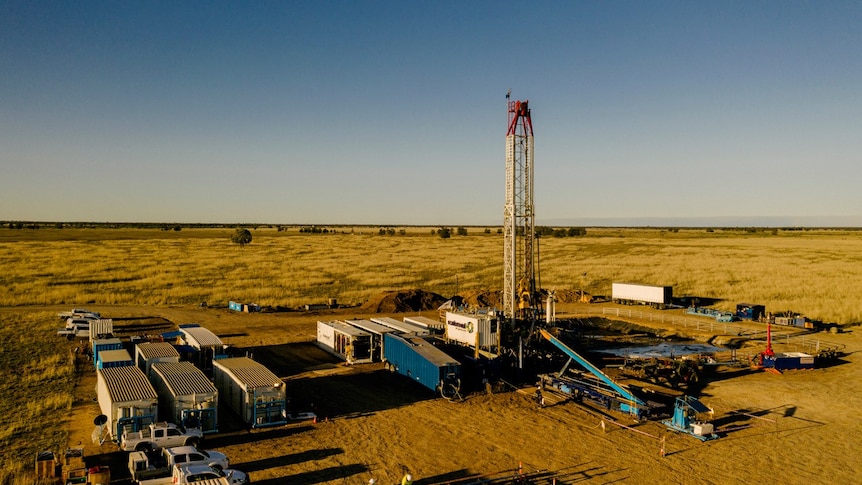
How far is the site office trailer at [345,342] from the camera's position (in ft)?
116

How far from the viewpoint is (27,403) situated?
25.9m

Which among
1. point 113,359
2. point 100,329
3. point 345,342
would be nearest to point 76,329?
point 100,329

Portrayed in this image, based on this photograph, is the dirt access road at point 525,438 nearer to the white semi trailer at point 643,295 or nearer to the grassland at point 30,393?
the grassland at point 30,393

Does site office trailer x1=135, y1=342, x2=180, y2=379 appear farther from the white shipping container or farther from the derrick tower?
the white shipping container

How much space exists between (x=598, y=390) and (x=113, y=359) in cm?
2435

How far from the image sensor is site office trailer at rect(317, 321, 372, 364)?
3522 cm

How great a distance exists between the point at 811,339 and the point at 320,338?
3645 centimetres

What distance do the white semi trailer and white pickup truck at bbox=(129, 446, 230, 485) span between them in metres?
48.2

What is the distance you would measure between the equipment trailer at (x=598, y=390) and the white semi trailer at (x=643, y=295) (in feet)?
96.0

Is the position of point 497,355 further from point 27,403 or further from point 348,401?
point 27,403

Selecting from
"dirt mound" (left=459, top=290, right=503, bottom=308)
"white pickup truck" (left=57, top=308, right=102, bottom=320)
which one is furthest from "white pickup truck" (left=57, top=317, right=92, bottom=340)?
"dirt mound" (left=459, top=290, right=503, bottom=308)

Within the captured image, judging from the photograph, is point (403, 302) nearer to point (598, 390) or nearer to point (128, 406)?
point (598, 390)

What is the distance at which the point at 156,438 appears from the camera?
2098 centimetres

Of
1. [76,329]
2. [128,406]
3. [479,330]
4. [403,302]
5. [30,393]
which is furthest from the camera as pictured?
[403,302]
